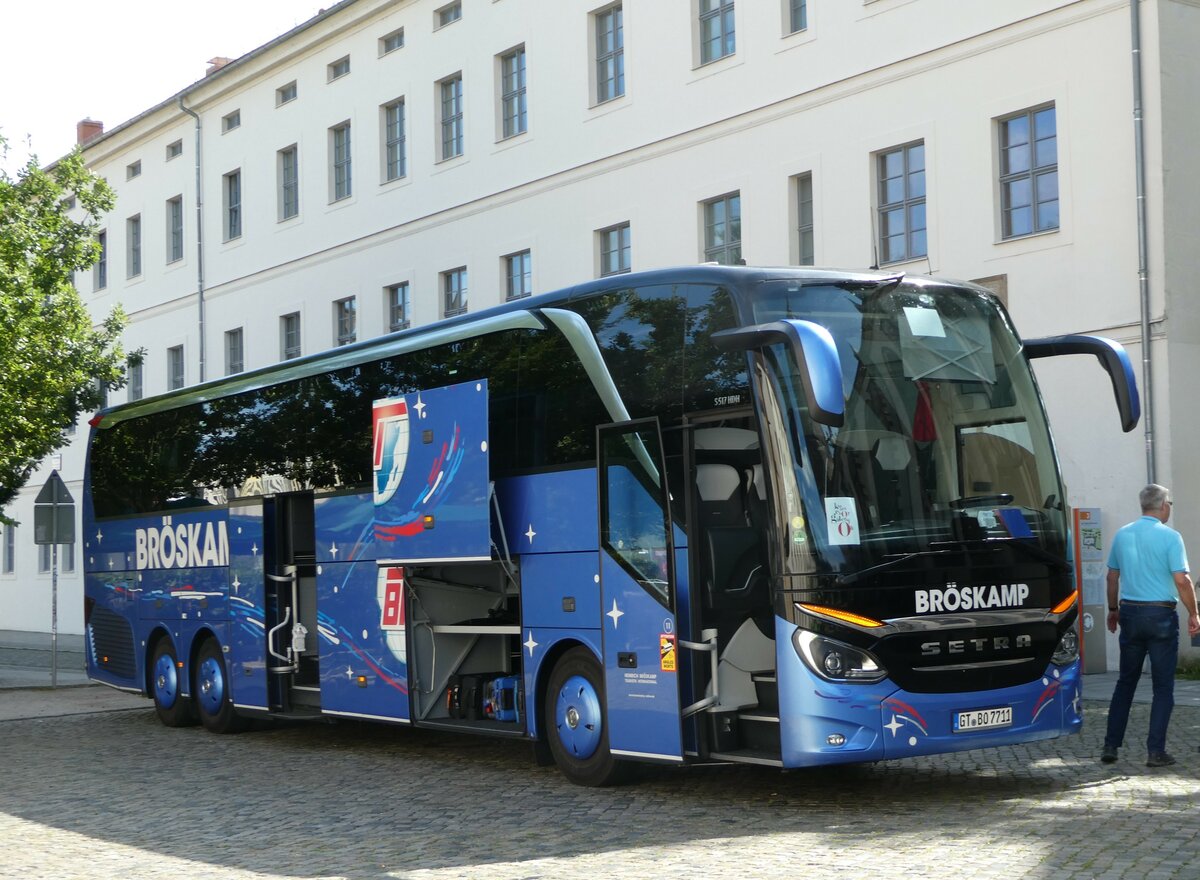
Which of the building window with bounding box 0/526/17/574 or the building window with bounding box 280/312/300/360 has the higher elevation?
the building window with bounding box 280/312/300/360

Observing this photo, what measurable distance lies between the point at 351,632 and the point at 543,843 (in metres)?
5.44

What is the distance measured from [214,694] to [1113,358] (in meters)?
9.78

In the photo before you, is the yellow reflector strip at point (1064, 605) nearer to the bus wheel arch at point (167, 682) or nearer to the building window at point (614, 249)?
the bus wheel arch at point (167, 682)

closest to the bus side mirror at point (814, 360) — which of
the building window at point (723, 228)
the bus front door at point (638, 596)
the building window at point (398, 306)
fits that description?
the bus front door at point (638, 596)

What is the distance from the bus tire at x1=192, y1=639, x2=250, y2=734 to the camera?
16.8 m

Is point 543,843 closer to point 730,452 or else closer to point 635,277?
point 730,452

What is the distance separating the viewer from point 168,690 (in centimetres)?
1788

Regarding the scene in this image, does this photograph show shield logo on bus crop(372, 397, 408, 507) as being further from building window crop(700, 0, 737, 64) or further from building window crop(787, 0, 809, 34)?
building window crop(700, 0, 737, 64)

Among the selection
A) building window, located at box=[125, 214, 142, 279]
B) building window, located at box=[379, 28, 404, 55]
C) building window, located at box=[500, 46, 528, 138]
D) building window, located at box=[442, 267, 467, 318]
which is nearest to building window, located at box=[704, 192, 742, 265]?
building window, located at box=[500, 46, 528, 138]

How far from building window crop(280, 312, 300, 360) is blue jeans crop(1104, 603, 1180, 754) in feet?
95.7

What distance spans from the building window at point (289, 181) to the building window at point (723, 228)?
14.5 m

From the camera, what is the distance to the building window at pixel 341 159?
36.8 m

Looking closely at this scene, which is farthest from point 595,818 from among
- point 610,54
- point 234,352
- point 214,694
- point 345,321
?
point 234,352

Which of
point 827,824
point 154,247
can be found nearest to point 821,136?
point 827,824
